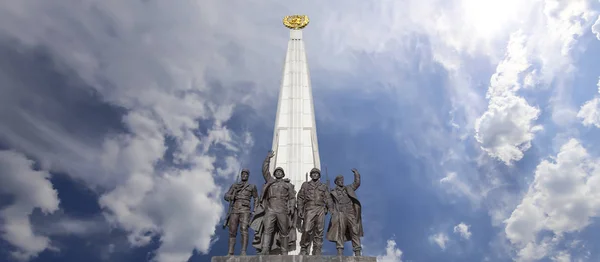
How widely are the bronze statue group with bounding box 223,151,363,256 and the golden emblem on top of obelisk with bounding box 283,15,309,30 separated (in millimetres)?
12184

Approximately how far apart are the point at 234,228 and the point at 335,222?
106 inches

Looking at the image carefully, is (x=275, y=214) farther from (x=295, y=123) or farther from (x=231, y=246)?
(x=295, y=123)

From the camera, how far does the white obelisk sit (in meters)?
20.2

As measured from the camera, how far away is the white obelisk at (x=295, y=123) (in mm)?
20219

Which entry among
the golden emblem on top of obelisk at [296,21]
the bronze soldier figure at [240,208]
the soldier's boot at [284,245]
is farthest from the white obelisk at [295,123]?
the soldier's boot at [284,245]

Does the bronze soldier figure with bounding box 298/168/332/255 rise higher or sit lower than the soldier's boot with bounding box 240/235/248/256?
higher

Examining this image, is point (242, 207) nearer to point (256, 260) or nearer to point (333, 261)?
point (256, 260)

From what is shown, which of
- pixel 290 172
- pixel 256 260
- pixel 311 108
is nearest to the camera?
pixel 256 260

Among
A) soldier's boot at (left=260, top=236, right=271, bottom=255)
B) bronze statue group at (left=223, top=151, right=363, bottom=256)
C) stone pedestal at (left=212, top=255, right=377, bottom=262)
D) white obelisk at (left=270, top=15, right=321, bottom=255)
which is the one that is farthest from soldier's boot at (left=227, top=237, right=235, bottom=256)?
white obelisk at (left=270, top=15, right=321, bottom=255)

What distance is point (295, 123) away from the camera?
21.2m

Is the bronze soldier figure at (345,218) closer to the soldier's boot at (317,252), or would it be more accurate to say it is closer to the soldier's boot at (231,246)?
the soldier's boot at (317,252)

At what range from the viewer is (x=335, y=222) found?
12969 mm

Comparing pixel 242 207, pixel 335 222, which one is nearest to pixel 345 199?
A: pixel 335 222

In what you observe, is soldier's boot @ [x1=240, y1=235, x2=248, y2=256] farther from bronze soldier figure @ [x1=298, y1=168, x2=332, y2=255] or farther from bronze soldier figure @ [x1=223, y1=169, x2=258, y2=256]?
bronze soldier figure @ [x1=298, y1=168, x2=332, y2=255]
